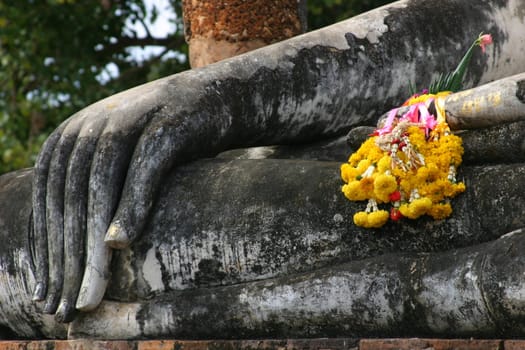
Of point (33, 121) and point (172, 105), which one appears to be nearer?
point (172, 105)

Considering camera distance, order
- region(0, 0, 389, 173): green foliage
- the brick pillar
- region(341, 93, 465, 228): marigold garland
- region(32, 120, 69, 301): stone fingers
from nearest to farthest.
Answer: region(341, 93, 465, 228): marigold garland → region(32, 120, 69, 301): stone fingers → the brick pillar → region(0, 0, 389, 173): green foliage

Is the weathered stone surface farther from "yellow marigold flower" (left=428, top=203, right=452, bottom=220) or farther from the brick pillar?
the brick pillar

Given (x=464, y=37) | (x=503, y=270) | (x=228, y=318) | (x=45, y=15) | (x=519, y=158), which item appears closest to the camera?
(x=503, y=270)

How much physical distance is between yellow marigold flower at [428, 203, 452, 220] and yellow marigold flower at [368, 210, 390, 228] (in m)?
0.16

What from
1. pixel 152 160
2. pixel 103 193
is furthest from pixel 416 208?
pixel 103 193

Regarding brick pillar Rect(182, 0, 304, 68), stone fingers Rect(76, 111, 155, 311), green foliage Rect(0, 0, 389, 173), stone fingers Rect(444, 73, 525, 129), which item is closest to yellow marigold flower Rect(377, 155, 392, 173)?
stone fingers Rect(444, 73, 525, 129)

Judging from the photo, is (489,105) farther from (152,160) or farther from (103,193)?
(103,193)

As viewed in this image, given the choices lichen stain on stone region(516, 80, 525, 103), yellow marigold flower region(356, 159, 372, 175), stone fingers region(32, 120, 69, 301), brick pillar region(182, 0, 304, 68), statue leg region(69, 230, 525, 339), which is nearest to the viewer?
statue leg region(69, 230, 525, 339)

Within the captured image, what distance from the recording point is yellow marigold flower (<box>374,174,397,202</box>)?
14.4 feet

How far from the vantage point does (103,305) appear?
15.9 feet

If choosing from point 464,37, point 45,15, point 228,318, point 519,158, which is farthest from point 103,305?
point 45,15

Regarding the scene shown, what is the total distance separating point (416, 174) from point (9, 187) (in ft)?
6.30

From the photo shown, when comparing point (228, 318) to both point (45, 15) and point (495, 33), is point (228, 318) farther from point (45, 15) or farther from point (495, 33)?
point (45, 15)

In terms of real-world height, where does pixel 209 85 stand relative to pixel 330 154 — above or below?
above
